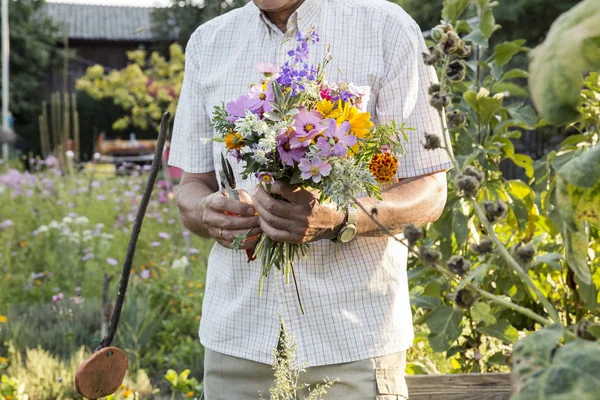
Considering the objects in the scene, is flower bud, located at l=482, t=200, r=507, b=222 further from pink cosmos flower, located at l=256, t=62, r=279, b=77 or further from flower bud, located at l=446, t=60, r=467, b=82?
pink cosmos flower, located at l=256, t=62, r=279, b=77

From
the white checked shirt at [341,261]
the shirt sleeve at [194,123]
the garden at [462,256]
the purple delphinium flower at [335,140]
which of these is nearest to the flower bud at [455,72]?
the garden at [462,256]

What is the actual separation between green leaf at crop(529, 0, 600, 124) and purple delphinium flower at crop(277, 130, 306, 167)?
913 mm

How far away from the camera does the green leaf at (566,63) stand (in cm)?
56

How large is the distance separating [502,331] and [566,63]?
6.97 feet

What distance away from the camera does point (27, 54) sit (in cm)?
3375

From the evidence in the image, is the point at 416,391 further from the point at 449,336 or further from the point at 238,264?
the point at 238,264

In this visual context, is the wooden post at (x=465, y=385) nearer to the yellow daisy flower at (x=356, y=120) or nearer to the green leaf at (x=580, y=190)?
the yellow daisy flower at (x=356, y=120)

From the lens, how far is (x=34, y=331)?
15.2 ft

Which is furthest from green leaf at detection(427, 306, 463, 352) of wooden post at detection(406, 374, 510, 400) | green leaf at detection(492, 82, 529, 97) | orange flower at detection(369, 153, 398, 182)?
orange flower at detection(369, 153, 398, 182)

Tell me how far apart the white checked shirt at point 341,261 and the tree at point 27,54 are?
3123 cm

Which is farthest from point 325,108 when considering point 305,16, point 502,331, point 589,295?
point 502,331

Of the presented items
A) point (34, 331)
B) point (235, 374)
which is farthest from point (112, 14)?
point (235, 374)

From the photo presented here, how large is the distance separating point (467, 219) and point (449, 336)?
0.39 metres

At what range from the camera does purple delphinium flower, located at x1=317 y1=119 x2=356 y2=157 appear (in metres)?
1.42
